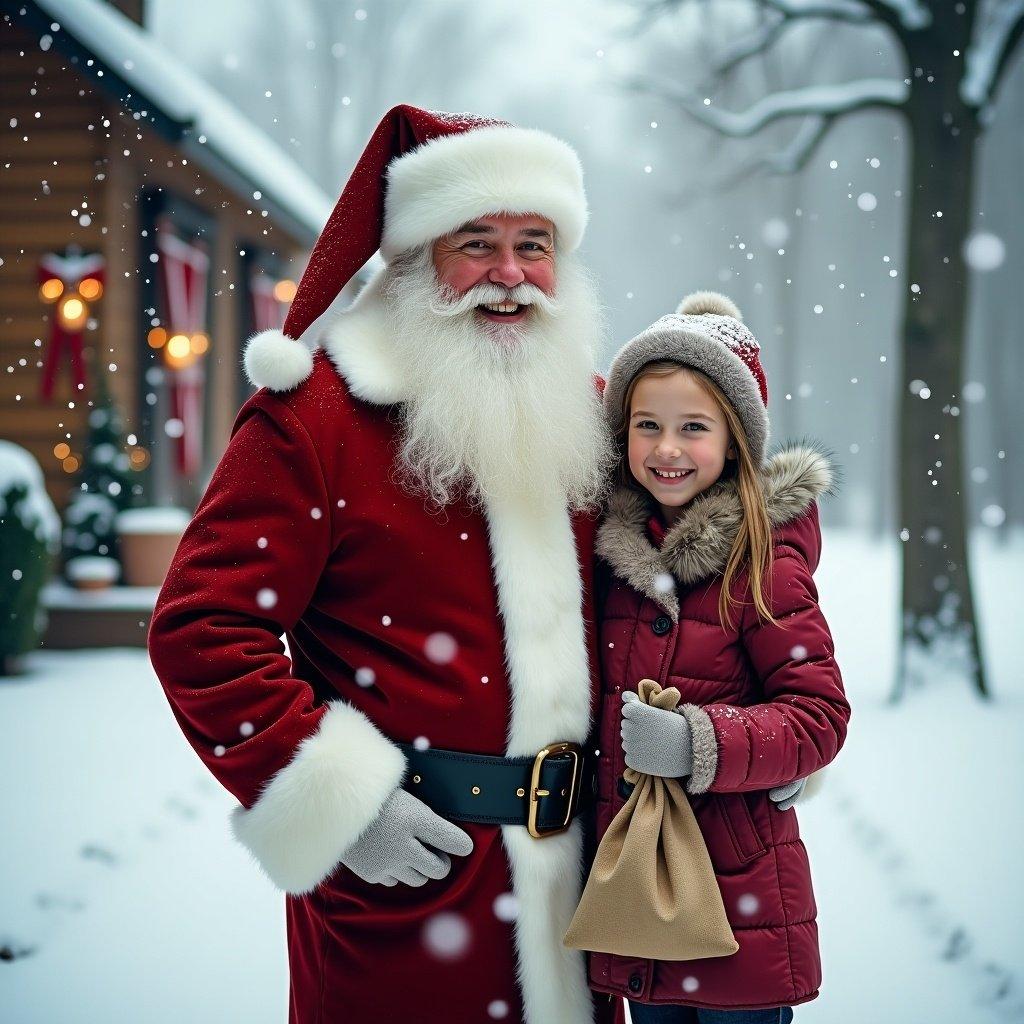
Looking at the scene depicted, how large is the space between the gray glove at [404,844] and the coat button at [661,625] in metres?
0.55

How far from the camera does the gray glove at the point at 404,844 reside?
1.94 m

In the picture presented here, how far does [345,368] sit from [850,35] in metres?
14.2

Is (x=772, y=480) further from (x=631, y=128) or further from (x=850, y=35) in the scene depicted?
(x=850, y=35)

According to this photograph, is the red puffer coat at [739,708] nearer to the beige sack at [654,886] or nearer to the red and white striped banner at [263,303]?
the beige sack at [654,886]

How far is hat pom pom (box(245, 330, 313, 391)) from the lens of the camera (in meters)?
2.05

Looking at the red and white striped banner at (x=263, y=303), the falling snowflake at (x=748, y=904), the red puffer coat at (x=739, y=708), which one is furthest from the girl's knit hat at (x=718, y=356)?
the red and white striped banner at (x=263, y=303)

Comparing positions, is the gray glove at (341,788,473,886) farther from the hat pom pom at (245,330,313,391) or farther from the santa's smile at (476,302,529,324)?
the santa's smile at (476,302,529,324)

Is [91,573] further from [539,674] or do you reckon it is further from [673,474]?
[673,474]

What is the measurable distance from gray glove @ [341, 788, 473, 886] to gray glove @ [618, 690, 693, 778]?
1.25ft

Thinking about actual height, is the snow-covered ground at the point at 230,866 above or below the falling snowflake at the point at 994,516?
below

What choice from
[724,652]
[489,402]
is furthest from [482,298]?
[724,652]

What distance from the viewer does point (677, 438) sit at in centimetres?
209

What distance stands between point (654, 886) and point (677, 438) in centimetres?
87

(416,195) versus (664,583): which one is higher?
(416,195)
